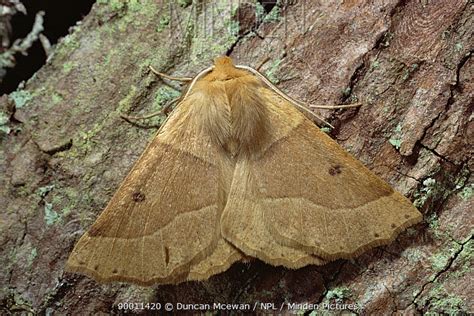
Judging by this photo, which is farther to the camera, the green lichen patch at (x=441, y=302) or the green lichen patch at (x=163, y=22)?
the green lichen patch at (x=163, y=22)

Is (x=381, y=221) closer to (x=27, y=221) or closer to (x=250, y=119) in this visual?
(x=250, y=119)

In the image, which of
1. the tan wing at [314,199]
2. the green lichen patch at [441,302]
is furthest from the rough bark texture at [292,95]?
the tan wing at [314,199]

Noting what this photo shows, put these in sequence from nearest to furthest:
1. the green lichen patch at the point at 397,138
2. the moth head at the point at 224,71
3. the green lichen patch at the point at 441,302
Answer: the green lichen patch at the point at 441,302 → the green lichen patch at the point at 397,138 → the moth head at the point at 224,71

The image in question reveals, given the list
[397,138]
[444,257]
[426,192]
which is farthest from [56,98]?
[444,257]

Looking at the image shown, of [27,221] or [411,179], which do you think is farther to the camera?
[27,221]

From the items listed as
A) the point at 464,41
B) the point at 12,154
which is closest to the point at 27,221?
the point at 12,154

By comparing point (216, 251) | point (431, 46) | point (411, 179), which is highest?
point (431, 46)

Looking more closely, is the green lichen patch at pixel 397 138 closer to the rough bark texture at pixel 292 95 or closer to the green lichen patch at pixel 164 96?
the rough bark texture at pixel 292 95
